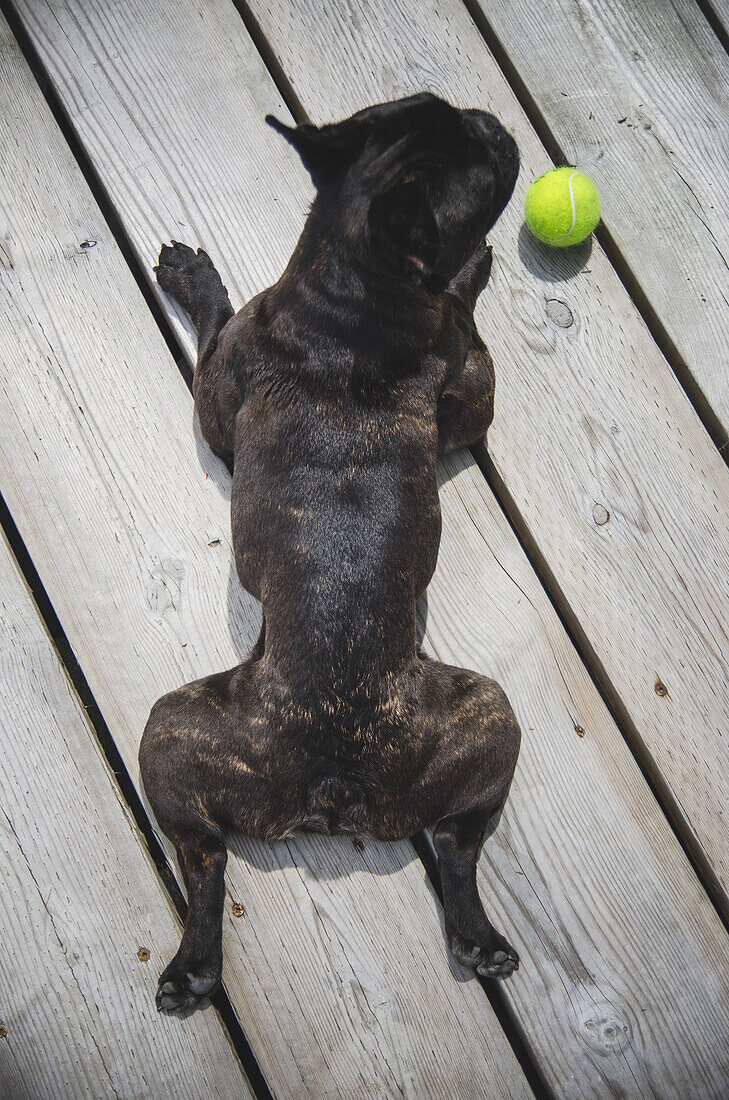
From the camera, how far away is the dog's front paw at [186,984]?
2465mm

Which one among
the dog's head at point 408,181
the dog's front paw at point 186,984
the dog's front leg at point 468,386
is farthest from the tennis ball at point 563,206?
the dog's front paw at point 186,984

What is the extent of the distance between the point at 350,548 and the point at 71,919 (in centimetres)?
168

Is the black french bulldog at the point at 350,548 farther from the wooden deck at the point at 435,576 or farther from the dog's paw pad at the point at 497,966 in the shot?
the wooden deck at the point at 435,576

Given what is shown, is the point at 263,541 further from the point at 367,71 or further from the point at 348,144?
the point at 367,71

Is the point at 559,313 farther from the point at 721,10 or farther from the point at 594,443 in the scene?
the point at 721,10

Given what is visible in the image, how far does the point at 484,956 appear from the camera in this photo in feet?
8.30

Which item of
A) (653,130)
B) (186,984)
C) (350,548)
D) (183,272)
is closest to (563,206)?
(653,130)

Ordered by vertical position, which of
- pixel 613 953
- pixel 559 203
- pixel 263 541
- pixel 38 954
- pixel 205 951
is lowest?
pixel 38 954

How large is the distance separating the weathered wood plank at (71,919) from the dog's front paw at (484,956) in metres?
0.84

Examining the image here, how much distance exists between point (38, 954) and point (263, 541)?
1659 millimetres

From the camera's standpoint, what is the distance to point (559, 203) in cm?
278

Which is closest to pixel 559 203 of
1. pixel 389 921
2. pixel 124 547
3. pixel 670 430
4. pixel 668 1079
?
pixel 670 430

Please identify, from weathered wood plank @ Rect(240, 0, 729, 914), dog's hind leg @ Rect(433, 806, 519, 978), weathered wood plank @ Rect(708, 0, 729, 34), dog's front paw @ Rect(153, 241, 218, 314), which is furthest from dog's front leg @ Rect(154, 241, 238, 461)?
weathered wood plank @ Rect(708, 0, 729, 34)

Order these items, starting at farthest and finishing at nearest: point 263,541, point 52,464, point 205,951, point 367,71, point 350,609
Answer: point 367,71 → point 52,464 → point 205,951 → point 263,541 → point 350,609
